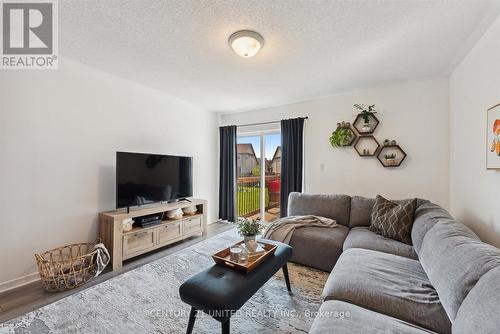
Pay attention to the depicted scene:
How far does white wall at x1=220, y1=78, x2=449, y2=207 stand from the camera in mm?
2887

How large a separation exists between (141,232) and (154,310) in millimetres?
1236

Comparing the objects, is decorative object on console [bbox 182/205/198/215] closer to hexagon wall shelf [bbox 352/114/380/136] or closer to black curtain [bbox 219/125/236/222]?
black curtain [bbox 219/125/236/222]

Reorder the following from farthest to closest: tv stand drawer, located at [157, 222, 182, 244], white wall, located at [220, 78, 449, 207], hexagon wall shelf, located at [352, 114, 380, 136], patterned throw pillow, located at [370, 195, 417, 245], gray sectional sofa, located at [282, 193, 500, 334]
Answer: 1. hexagon wall shelf, located at [352, 114, 380, 136]
2. tv stand drawer, located at [157, 222, 182, 244]
3. white wall, located at [220, 78, 449, 207]
4. patterned throw pillow, located at [370, 195, 417, 245]
5. gray sectional sofa, located at [282, 193, 500, 334]

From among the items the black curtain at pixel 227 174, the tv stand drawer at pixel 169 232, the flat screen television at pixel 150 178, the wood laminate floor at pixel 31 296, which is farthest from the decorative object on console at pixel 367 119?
the wood laminate floor at pixel 31 296

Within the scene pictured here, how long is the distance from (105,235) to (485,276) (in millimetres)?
3361

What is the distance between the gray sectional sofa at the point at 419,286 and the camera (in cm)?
95

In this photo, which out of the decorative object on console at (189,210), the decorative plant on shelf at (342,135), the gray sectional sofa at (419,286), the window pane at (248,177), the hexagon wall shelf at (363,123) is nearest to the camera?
the gray sectional sofa at (419,286)

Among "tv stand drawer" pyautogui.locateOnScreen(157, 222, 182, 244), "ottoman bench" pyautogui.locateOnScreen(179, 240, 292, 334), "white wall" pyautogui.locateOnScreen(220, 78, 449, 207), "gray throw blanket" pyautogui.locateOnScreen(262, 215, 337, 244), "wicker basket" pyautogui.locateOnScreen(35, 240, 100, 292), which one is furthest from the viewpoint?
"tv stand drawer" pyautogui.locateOnScreen(157, 222, 182, 244)

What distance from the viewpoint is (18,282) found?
2.13 meters

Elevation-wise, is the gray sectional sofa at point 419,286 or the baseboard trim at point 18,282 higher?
the gray sectional sofa at point 419,286

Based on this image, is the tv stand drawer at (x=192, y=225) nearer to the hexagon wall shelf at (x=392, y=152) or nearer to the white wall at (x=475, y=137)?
the hexagon wall shelf at (x=392, y=152)

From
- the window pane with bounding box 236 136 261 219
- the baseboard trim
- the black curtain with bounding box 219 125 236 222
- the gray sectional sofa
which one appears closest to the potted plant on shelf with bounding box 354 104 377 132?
the gray sectional sofa

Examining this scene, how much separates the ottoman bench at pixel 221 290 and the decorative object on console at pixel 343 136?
2.50 meters

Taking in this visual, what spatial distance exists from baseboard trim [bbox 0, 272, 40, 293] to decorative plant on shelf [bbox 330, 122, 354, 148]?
4.20 m
